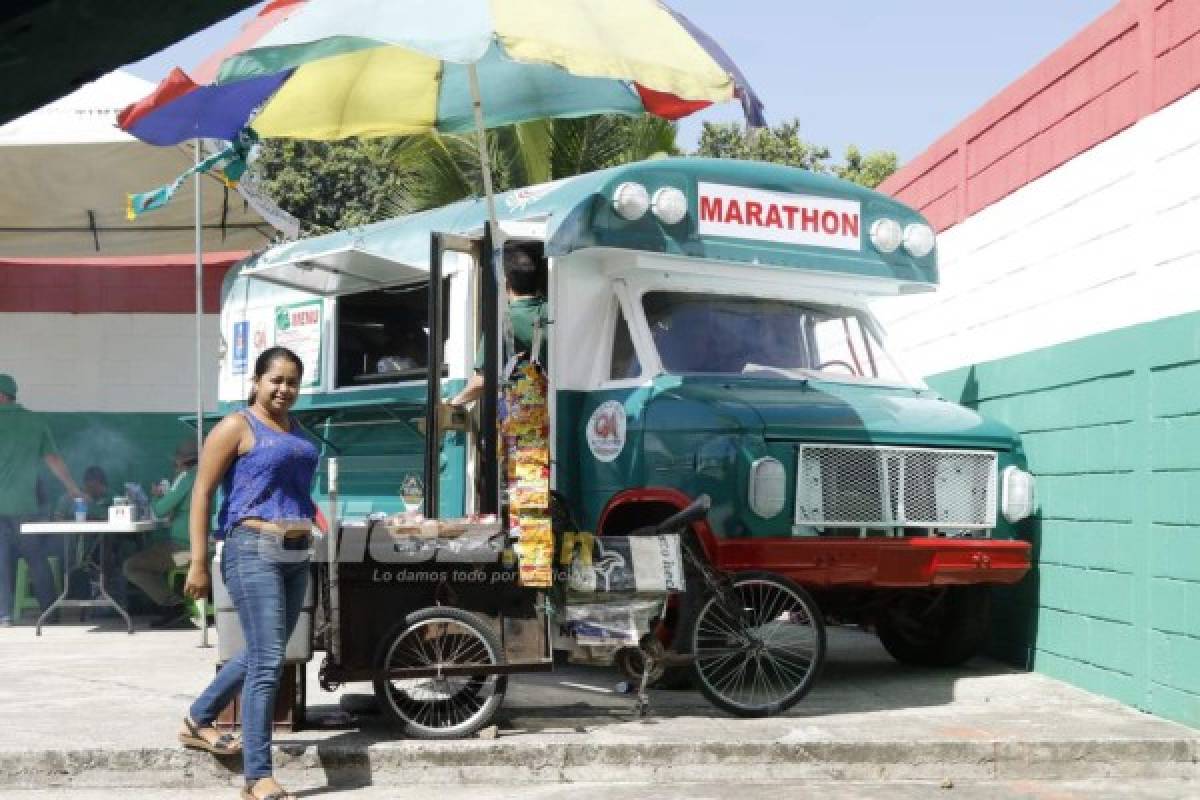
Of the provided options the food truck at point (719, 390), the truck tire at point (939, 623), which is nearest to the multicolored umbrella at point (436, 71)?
the food truck at point (719, 390)

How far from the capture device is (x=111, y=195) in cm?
1525

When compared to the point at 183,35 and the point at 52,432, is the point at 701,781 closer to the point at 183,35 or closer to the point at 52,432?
the point at 183,35

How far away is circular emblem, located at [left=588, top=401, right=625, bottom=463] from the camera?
29.3ft

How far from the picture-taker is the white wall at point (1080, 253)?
796 centimetres

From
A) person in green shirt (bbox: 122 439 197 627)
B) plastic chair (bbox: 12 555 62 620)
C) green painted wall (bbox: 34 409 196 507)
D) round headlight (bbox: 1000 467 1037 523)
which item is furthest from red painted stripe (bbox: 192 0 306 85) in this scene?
green painted wall (bbox: 34 409 196 507)

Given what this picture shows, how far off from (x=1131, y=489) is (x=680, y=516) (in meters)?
2.40

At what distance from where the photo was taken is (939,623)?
33.6 ft

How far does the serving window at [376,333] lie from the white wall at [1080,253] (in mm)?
3776

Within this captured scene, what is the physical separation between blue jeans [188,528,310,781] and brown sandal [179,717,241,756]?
252 mm

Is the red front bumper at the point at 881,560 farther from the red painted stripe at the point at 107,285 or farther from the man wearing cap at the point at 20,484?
the red painted stripe at the point at 107,285

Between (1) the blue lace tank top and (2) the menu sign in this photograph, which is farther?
(2) the menu sign

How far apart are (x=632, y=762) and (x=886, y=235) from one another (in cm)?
385

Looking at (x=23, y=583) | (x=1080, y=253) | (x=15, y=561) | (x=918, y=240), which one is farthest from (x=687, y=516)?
(x=23, y=583)

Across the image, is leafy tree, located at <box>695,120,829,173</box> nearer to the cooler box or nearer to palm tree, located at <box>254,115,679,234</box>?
palm tree, located at <box>254,115,679,234</box>
